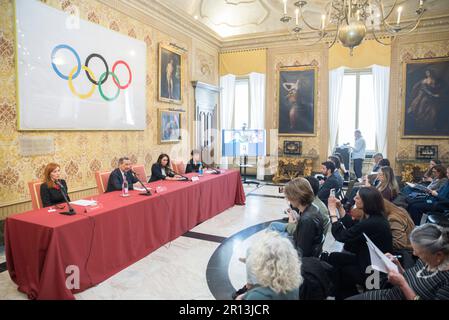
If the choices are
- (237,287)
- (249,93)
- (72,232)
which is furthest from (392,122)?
(72,232)

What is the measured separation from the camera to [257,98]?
414 inches

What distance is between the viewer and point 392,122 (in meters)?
9.20

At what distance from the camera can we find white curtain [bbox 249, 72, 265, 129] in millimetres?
10422

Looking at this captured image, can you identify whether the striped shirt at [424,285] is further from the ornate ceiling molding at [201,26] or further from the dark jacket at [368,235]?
the ornate ceiling molding at [201,26]

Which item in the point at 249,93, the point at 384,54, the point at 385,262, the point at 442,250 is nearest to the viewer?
the point at 442,250

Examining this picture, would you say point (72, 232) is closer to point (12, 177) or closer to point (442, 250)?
point (12, 177)

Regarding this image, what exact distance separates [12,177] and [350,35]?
5.11m

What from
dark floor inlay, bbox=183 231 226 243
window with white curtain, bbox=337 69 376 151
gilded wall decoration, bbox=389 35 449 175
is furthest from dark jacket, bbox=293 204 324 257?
window with white curtain, bbox=337 69 376 151

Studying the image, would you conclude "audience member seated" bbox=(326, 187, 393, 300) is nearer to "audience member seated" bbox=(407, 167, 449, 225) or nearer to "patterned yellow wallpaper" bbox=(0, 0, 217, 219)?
"audience member seated" bbox=(407, 167, 449, 225)

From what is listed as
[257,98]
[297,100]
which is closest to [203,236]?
[297,100]

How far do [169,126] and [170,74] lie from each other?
→ 4.30ft

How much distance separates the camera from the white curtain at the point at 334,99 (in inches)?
376

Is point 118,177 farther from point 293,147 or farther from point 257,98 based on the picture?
point 257,98

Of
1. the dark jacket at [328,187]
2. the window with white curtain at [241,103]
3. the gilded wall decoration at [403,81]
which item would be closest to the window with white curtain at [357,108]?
the gilded wall decoration at [403,81]
